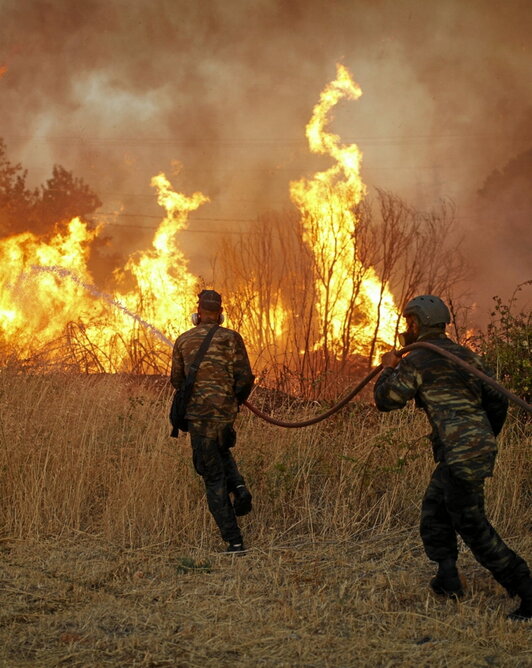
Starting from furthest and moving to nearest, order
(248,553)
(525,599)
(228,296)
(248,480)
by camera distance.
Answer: (228,296) → (248,480) → (248,553) → (525,599)

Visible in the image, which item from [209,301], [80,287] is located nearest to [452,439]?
[209,301]

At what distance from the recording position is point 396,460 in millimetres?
6824

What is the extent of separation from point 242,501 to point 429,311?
229 centimetres

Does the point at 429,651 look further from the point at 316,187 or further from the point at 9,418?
the point at 316,187

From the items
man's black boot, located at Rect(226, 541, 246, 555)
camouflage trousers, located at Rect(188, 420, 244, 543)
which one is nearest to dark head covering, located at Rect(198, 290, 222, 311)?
camouflage trousers, located at Rect(188, 420, 244, 543)

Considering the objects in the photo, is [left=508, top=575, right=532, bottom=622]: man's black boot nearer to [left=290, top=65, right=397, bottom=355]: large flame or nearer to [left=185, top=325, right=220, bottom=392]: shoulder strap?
[left=185, top=325, right=220, bottom=392]: shoulder strap

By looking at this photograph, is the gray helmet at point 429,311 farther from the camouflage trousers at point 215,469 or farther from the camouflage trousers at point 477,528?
the camouflage trousers at point 215,469

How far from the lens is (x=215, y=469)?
580 centimetres

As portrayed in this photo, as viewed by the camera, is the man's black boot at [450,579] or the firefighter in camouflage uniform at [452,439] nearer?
the firefighter in camouflage uniform at [452,439]

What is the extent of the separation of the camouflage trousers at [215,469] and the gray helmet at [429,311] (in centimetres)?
195

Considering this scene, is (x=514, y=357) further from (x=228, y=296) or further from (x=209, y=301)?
(x=228, y=296)

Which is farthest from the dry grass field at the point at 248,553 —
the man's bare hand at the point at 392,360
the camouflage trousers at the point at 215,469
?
the man's bare hand at the point at 392,360

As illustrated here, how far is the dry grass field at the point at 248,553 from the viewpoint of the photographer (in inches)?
156

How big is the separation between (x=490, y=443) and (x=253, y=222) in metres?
19.2
